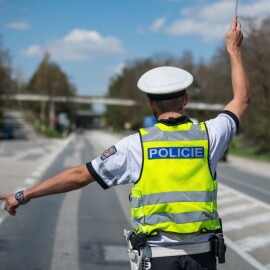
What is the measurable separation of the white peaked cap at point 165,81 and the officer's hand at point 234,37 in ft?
1.58

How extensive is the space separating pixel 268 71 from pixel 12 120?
9759 cm

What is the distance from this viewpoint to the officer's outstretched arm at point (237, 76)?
328 cm

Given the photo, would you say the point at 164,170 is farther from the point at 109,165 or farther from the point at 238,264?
the point at 238,264

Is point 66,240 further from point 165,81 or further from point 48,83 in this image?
point 48,83

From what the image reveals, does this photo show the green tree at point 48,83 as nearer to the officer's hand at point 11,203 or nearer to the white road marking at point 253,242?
the white road marking at point 253,242

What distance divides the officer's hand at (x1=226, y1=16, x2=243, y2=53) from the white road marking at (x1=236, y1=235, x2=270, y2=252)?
546 cm

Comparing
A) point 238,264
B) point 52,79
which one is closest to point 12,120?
point 52,79

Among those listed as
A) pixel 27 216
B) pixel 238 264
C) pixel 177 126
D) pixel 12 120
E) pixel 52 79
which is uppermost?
pixel 177 126

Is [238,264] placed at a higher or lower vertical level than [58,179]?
lower

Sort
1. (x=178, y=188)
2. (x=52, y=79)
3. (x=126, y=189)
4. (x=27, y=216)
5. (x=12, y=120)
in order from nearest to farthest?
(x=178, y=188)
(x=27, y=216)
(x=126, y=189)
(x=52, y=79)
(x=12, y=120)

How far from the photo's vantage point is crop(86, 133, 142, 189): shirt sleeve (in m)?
3.01

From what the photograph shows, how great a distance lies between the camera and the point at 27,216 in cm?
1108

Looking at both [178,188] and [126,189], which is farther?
[126,189]

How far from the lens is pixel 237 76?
334cm
